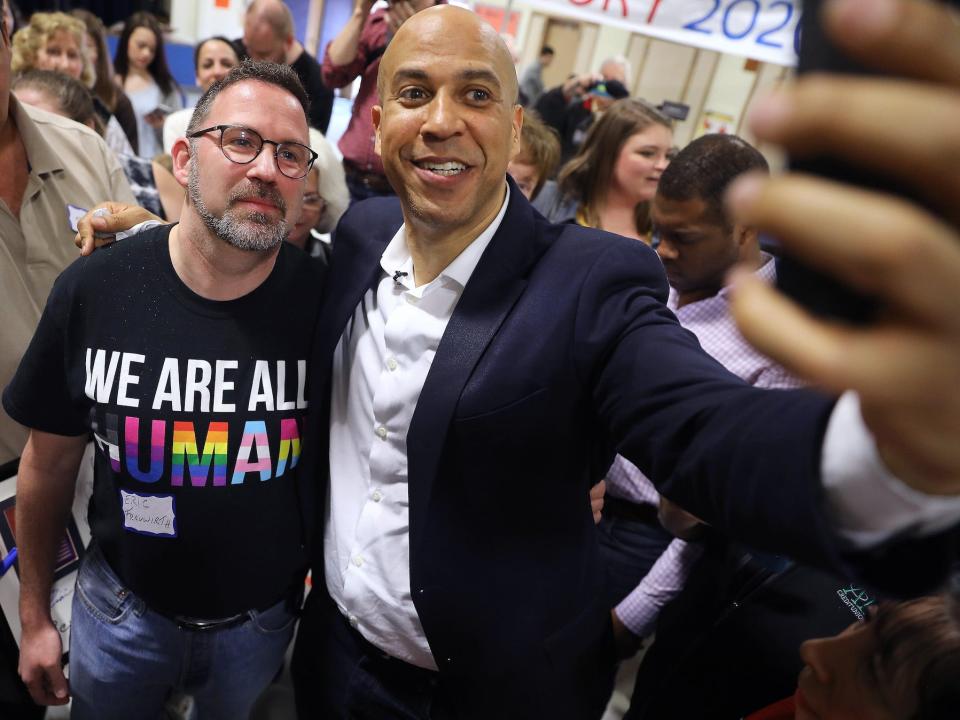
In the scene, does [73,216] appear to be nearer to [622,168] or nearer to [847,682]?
[622,168]

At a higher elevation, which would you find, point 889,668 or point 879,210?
point 879,210

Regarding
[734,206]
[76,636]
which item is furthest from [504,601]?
[76,636]

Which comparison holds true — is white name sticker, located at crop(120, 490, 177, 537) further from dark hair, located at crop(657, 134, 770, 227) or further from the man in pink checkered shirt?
dark hair, located at crop(657, 134, 770, 227)

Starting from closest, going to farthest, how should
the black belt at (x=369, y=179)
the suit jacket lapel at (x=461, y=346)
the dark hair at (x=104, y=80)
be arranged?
the suit jacket lapel at (x=461, y=346) < the black belt at (x=369, y=179) < the dark hair at (x=104, y=80)

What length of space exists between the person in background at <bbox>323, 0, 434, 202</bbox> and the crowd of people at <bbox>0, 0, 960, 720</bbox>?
1370 mm

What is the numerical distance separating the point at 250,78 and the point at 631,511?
1508 millimetres

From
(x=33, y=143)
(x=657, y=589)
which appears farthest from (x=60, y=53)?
(x=657, y=589)

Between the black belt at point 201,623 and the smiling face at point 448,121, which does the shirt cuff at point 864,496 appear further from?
the black belt at point 201,623

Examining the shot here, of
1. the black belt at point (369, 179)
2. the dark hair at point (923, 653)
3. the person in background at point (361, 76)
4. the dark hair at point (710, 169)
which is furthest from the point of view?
the black belt at point (369, 179)

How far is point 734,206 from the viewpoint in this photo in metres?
0.34

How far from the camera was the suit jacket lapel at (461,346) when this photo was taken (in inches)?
39.4

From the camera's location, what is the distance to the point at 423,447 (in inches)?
39.9

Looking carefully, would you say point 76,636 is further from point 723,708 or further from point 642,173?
point 642,173

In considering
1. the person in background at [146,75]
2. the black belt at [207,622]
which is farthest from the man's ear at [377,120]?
the person in background at [146,75]
